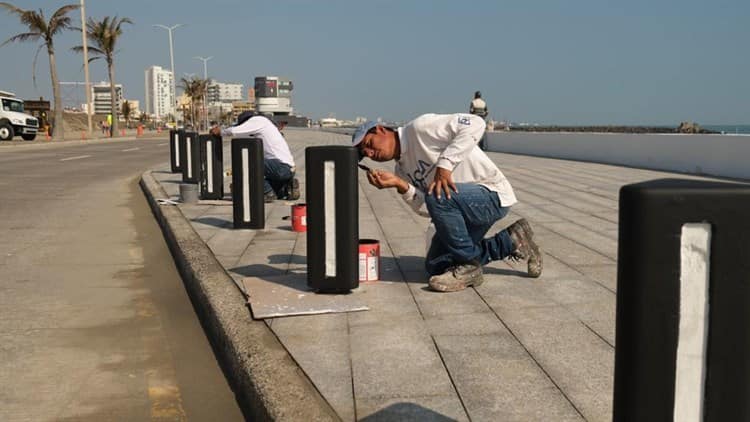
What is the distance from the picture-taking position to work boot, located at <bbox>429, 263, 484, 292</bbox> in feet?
14.5

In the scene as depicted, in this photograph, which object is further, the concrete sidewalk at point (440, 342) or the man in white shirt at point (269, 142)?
the man in white shirt at point (269, 142)

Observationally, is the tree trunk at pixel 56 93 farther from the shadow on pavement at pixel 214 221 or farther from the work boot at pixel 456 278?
the work boot at pixel 456 278

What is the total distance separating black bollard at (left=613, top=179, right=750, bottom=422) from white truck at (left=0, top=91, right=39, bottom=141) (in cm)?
4001

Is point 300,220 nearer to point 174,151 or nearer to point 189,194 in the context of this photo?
point 189,194

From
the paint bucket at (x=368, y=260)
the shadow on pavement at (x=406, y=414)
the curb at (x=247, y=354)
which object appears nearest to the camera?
the shadow on pavement at (x=406, y=414)

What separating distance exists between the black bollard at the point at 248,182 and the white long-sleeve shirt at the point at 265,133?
5.09ft

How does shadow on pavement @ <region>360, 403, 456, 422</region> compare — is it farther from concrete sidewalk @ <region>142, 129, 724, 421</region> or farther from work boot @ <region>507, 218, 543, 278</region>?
work boot @ <region>507, 218, 543, 278</region>

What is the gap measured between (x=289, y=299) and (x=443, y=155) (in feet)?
4.25

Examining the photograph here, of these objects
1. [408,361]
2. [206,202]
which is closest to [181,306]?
[408,361]

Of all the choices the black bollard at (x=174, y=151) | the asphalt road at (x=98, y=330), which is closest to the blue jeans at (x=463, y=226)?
the asphalt road at (x=98, y=330)

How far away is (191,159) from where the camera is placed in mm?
12125

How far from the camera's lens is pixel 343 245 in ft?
13.8

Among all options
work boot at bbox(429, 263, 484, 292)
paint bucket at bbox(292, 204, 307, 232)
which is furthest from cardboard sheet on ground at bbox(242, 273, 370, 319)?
paint bucket at bbox(292, 204, 307, 232)

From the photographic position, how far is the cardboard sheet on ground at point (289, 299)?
13.1 feet
